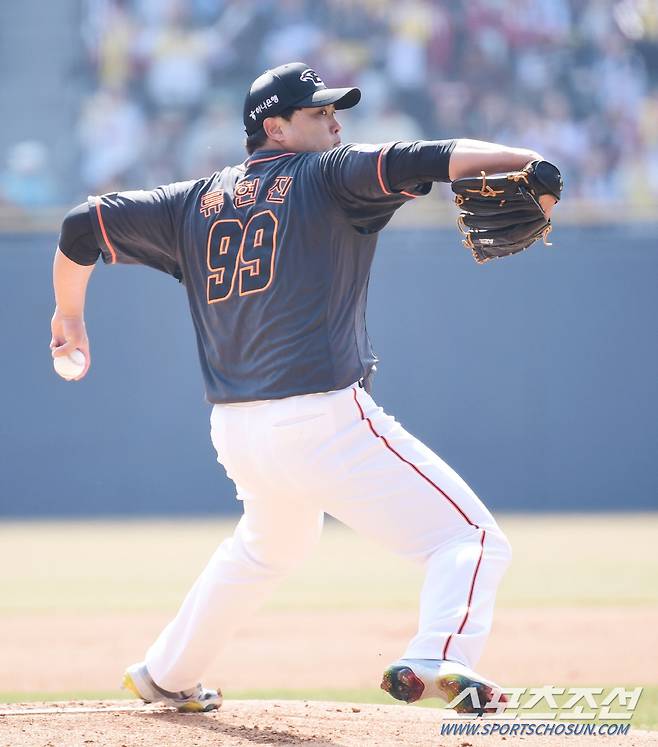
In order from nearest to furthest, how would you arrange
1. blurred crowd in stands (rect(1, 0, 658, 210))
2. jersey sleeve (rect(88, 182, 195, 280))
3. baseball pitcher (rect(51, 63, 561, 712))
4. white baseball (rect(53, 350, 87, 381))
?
baseball pitcher (rect(51, 63, 561, 712))
jersey sleeve (rect(88, 182, 195, 280))
white baseball (rect(53, 350, 87, 381))
blurred crowd in stands (rect(1, 0, 658, 210))

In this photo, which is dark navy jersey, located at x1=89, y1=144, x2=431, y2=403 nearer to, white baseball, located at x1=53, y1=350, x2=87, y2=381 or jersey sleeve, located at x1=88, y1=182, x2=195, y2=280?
jersey sleeve, located at x1=88, y1=182, x2=195, y2=280

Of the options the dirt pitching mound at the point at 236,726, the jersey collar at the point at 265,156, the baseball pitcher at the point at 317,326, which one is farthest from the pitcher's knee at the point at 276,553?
the jersey collar at the point at 265,156

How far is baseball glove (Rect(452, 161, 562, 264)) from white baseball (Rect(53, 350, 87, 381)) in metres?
1.13

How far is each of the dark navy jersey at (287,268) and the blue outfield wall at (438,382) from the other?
7013 mm

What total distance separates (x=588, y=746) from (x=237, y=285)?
1.45 m

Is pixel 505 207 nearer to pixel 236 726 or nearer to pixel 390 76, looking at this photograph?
pixel 236 726

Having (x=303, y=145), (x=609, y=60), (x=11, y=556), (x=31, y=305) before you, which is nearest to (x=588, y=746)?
(x=303, y=145)

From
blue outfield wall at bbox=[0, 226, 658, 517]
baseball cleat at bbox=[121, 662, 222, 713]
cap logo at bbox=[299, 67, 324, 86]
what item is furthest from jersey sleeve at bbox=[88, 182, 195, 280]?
blue outfield wall at bbox=[0, 226, 658, 517]

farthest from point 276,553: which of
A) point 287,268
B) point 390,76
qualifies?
point 390,76

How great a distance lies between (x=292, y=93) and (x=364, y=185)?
473 millimetres

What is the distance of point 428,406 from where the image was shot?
32.7 ft

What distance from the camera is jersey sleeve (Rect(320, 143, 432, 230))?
8.47 feet

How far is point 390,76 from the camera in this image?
36.4 ft

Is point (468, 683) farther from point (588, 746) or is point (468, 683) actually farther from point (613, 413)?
point (613, 413)
